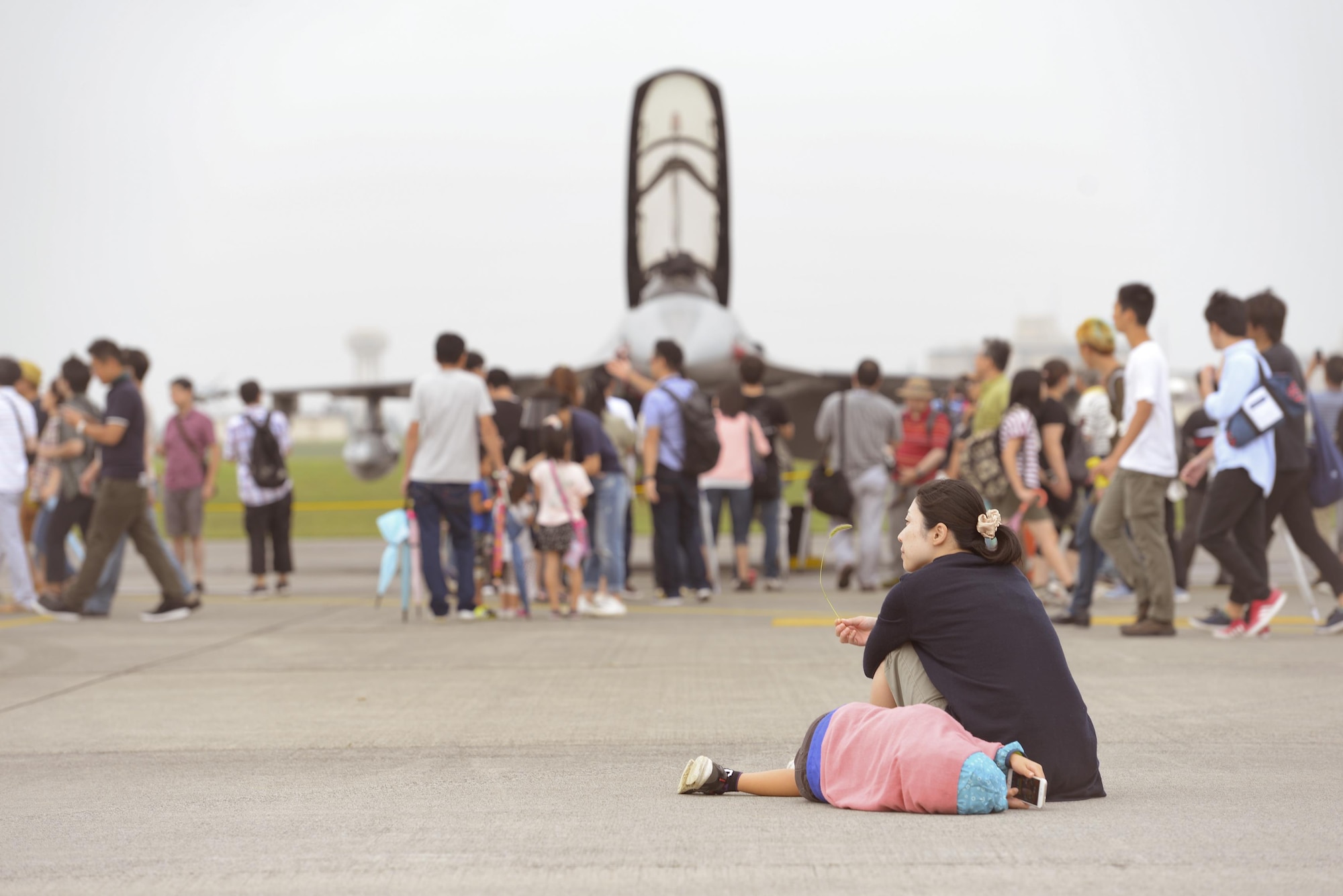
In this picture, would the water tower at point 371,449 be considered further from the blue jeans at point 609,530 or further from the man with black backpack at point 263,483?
the blue jeans at point 609,530

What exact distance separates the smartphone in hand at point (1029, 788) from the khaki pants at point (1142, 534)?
14.4 ft

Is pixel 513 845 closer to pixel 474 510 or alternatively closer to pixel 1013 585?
pixel 1013 585

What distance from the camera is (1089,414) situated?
1063cm

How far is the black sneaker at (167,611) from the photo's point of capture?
970 cm

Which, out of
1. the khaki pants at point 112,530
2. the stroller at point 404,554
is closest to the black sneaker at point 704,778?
the stroller at point 404,554

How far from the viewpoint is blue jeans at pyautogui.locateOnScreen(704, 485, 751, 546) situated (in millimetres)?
11320

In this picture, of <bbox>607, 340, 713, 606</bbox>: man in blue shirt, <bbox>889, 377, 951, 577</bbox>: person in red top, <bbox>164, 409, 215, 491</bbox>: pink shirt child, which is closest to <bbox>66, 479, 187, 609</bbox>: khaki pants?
<bbox>164, 409, 215, 491</bbox>: pink shirt child

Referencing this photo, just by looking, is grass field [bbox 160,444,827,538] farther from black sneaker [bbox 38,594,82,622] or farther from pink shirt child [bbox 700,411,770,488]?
black sneaker [bbox 38,594,82,622]

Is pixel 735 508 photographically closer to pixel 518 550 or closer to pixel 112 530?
pixel 518 550

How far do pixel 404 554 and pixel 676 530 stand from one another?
2254 mm

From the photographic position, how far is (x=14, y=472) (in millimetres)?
10008

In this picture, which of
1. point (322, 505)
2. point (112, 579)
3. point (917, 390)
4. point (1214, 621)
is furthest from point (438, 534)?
point (322, 505)

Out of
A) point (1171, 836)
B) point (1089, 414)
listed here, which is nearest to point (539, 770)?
point (1171, 836)

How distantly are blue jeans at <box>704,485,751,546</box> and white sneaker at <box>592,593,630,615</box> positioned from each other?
183cm
